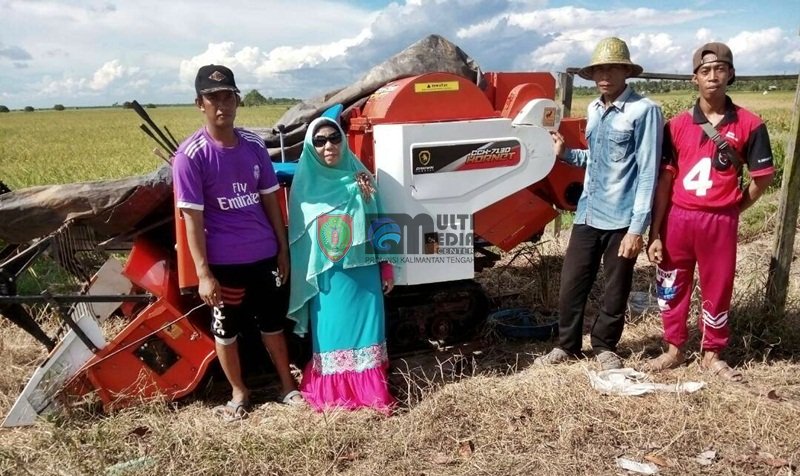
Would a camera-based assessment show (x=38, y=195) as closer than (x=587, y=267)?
Yes

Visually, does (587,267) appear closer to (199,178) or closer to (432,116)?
(432,116)

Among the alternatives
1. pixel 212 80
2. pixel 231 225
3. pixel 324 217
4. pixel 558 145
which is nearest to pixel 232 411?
pixel 231 225

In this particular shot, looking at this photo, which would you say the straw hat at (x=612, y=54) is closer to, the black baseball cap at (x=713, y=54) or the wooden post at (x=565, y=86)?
the black baseball cap at (x=713, y=54)

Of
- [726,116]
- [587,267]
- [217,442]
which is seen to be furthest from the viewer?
[587,267]

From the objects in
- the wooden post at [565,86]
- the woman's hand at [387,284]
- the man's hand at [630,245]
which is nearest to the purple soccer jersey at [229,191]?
the woman's hand at [387,284]

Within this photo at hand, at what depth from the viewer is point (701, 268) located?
3.45 meters

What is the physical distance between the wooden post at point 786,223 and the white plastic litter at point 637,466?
1.93m

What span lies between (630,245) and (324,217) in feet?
5.85

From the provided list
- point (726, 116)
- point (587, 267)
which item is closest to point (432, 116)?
point (587, 267)

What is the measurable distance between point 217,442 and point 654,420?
2.33m

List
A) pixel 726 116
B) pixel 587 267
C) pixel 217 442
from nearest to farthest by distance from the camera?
pixel 217 442
pixel 726 116
pixel 587 267

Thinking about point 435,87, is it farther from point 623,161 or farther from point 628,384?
point 628,384

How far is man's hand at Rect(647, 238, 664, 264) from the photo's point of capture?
3.49 m

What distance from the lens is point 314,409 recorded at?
333cm
